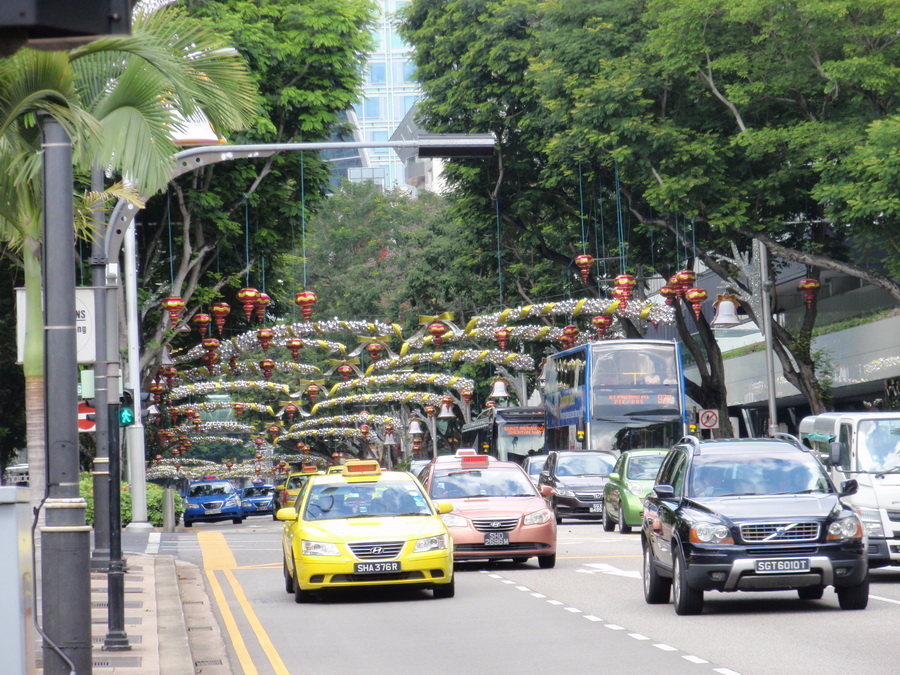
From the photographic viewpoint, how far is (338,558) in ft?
51.9

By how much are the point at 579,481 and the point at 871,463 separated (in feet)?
54.8

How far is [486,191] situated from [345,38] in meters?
9.98

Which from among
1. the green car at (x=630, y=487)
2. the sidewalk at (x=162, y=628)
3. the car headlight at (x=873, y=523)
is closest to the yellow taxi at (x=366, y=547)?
the sidewalk at (x=162, y=628)

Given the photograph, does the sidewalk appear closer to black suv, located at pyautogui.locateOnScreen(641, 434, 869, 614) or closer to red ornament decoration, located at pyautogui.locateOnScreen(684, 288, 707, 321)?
black suv, located at pyautogui.locateOnScreen(641, 434, 869, 614)

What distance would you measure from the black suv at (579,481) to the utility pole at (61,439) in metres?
25.4

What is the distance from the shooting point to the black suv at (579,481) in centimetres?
3369

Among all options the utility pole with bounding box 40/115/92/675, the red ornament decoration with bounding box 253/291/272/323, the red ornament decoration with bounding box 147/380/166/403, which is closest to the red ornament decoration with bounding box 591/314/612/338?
the red ornament decoration with bounding box 253/291/272/323

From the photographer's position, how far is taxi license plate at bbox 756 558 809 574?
43.5 ft

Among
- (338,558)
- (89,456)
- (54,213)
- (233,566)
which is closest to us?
(54,213)

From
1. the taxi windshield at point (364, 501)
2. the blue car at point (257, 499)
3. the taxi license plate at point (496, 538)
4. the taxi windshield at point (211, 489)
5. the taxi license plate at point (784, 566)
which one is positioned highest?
the taxi windshield at point (364, 501)

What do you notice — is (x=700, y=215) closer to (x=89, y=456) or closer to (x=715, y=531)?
(x=89, y=456)

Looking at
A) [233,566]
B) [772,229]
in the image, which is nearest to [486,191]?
[772,229]

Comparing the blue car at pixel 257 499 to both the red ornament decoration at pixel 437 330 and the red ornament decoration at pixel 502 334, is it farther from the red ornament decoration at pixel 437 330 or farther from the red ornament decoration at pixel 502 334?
the red ornament decoration at pixel 437 330

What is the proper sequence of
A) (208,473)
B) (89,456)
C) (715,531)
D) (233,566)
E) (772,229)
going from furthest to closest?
(208,473) < (89,456) < (772,229) < (233,566) < (715,531)
